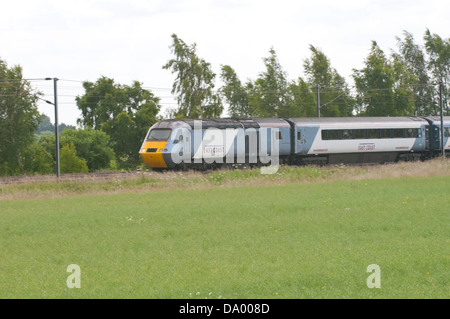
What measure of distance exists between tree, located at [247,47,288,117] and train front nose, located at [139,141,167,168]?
71.3 ft

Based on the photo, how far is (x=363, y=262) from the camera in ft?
33.0

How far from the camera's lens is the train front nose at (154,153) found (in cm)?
3278

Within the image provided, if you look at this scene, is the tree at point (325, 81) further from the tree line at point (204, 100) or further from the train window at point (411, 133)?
the train window at point (411, 133)

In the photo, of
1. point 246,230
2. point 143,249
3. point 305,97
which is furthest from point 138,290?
point 305,97

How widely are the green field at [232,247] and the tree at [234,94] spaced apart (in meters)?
44.5

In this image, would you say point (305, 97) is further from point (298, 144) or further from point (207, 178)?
point (207, 178)

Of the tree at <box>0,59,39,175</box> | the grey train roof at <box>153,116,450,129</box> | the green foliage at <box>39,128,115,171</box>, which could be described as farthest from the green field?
the green foliage at <box>39,128,115,171</box>

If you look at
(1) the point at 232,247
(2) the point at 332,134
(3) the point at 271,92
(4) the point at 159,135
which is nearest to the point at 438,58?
(3) the point at 271,92

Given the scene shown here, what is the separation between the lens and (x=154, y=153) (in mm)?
33031

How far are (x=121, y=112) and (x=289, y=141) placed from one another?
2710 centimetres

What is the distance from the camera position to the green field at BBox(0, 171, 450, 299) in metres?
8.84

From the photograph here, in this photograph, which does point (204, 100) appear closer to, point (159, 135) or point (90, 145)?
point (90, 145)

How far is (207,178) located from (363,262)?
19.5m

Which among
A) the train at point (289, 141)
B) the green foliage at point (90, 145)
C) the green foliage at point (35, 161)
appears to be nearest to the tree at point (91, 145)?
the green foliage at point (90, 145)
